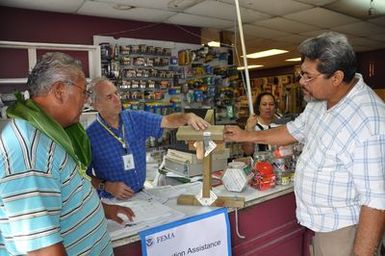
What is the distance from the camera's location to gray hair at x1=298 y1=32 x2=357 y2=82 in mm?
1408

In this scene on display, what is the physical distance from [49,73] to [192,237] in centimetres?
100

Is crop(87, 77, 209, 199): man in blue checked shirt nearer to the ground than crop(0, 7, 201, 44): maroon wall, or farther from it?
nearer to the ground

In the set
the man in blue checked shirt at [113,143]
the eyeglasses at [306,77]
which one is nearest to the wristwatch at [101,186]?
the man in blue checked shirt at [113,143]

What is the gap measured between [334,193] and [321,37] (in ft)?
2.33

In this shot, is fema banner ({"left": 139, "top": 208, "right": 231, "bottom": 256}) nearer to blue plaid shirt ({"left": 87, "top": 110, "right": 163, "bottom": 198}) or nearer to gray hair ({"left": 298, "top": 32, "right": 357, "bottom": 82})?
blue plaid shirt ({"left": 87, "top": 110, "right": 163, "bottom": 198})

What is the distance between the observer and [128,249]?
142 centimetres

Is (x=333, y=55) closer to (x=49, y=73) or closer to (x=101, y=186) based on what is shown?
(x=49, y=73)

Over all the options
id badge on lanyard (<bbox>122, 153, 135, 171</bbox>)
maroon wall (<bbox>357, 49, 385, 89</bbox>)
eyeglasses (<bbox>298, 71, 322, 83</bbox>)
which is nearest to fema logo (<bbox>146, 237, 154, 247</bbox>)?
id badge on lanyard (<bbox>122, 153, 135, 171</bbox>)

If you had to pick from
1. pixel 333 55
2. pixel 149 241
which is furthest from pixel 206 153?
pixel 333 55

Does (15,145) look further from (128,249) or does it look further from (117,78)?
(117,78)

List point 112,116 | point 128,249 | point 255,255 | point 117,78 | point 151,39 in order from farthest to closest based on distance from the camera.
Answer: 1. point 151,39
2. point 117,78
3. point 112,116
4. point 255,255
5. point 128,249

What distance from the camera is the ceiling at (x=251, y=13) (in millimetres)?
4152

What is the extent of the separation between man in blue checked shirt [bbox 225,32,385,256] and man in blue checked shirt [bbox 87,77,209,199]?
2.34 feet

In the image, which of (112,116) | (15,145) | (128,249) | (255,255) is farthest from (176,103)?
(15,145)
